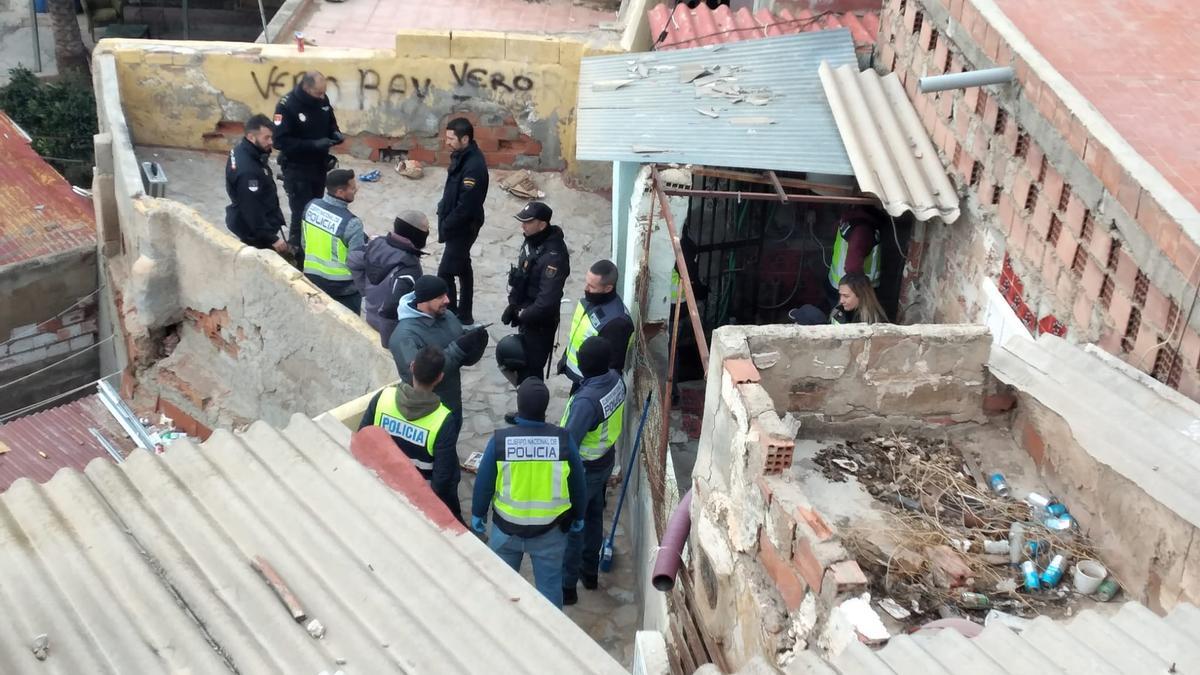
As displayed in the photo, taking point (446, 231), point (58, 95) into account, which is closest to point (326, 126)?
point (446, 231)

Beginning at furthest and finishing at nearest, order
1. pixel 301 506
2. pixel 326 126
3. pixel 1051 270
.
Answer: pixel 326 126 < pixel 1051 270 < pixel 301 506

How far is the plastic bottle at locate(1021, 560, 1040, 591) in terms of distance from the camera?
14.9 feet

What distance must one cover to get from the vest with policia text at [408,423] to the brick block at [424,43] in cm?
600

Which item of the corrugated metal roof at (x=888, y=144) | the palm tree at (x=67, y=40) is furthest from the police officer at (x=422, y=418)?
the palm tree at (x=67, y=40)

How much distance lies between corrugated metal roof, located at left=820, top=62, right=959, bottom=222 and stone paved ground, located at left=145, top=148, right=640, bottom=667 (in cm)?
272

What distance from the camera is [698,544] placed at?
5242mm

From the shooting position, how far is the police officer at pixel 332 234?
7820 millimetres

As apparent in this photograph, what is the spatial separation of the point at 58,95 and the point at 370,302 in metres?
11.5

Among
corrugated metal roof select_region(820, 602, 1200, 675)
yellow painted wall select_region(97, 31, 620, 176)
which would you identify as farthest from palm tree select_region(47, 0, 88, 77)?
corrugated metal roof select_region(820, 602, 1200, 675)

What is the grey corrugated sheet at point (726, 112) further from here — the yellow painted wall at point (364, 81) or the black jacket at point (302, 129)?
the yellow painted wall at point (364, 81)

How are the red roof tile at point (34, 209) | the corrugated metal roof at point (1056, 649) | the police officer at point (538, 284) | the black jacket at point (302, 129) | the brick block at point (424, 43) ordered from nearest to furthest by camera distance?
the corrugated metal roof at point (1056, 649)
the police officer at point (538, 284)
the black jacket at point (302, 129)
the brick block at point (424, 43)
the red roof tile at point (34, 209)

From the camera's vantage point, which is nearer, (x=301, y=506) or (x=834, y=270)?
(x=301, y=506)

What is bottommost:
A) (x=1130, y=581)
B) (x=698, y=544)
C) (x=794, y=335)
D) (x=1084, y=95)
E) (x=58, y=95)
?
(x=58, y=95)

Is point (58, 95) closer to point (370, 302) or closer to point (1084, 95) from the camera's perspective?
point (370, 302)
